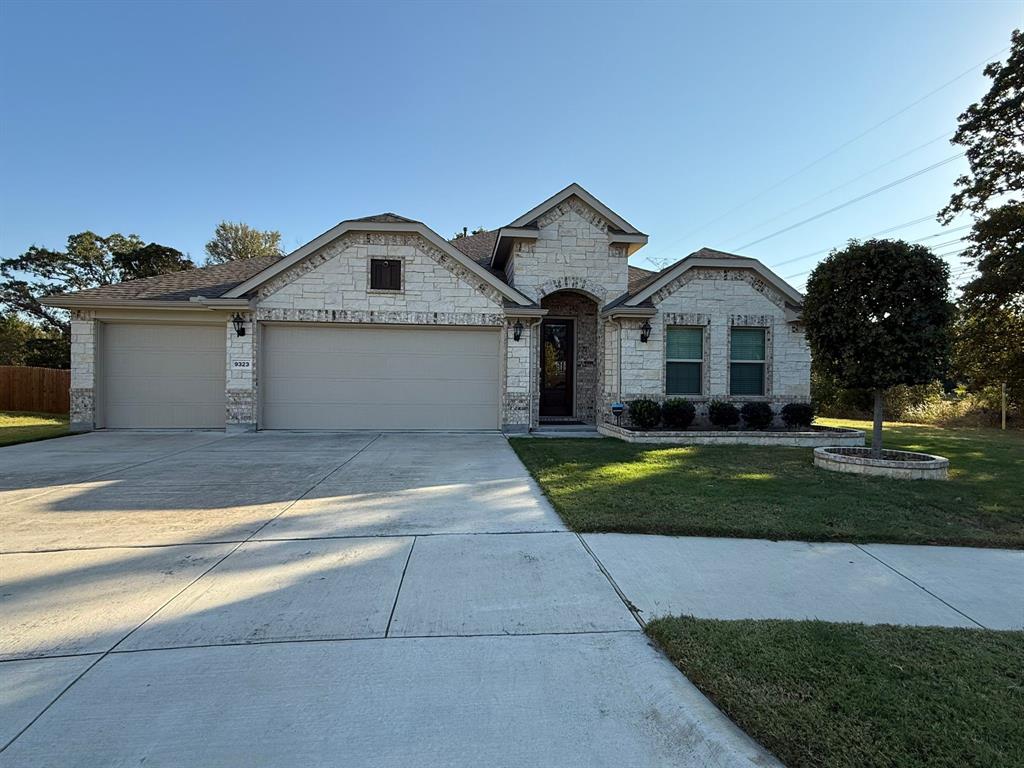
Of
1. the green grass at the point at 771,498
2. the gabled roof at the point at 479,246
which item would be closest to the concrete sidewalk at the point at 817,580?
the green grass at the point at 771,498

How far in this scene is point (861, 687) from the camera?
2.47 metres

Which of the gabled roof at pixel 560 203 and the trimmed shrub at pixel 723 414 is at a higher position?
the gabled roof at pixel 560 203

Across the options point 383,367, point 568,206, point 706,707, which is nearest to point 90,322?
point 383,367

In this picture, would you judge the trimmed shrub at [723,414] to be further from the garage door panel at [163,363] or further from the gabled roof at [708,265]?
the garage door panel at [163,363]

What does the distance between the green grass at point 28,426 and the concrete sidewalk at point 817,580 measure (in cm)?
1226

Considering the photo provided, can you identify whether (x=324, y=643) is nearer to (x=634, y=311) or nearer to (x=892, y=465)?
(x=892, y=465)

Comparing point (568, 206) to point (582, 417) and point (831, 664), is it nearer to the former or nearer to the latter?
point (582, 417)

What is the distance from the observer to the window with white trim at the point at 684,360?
495 inches

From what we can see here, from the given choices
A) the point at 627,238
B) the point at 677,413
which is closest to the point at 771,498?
the point at 677,413

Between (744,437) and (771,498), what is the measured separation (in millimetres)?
5526

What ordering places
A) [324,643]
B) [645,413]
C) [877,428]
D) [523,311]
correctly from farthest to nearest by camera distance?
[523,311] → [645,413] → [877,428] → [324,643]

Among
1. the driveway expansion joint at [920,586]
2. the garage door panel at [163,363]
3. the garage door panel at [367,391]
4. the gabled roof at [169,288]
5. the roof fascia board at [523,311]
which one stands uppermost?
the gabled roof at [169,288]

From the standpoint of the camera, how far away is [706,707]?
7.89 feet

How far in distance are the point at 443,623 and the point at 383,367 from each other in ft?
31.5
